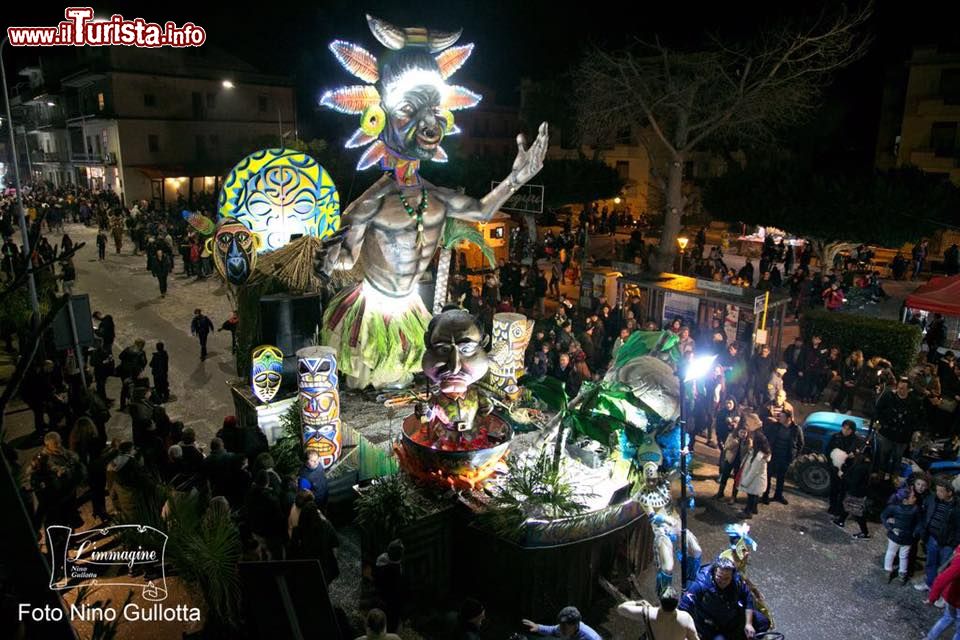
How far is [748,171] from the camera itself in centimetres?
2345

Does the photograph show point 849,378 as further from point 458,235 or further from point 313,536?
point 313,536

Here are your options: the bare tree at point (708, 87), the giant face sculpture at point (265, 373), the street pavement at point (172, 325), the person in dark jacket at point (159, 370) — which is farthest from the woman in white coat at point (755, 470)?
the bare tree at point (708, 87)

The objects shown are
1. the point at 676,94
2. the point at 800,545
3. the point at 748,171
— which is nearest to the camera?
the point at 800,545

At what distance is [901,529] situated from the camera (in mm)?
7395

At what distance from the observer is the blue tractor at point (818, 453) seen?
9.29m

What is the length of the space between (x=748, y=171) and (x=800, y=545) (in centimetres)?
1777

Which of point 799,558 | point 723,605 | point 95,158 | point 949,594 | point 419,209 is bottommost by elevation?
point 799,558

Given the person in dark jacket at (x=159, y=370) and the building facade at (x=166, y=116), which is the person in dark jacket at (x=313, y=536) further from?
the building facade at (x=166, y=116)

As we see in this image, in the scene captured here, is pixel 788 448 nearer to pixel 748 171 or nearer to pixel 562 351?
pixel 562 351

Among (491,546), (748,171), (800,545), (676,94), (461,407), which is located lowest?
(800,545)

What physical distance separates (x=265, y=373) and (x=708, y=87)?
17941mm

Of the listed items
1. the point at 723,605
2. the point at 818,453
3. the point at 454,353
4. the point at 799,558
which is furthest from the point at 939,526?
the point at 454,353

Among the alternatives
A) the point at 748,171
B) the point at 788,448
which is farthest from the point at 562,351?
the point at 748,171

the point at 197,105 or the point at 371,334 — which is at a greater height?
the point at 197,105
